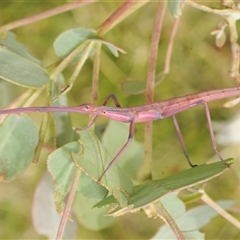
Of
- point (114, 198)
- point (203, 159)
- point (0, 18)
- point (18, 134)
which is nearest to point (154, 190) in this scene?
point (114, 198)

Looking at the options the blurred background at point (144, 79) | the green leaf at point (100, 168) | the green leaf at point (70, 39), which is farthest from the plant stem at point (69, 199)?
the blurred background at point (144, 79)

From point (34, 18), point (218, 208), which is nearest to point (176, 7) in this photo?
point (34, 18)

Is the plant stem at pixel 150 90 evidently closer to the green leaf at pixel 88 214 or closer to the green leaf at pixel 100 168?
the green leaf at pixel 100 168

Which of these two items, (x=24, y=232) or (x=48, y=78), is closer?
(x=48, y=78)

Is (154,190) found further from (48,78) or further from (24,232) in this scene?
(24,232)

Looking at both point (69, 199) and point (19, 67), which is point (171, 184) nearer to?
point (69, 199)

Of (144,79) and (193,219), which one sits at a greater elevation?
(144,79)

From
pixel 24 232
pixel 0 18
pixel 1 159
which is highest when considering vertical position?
pixel 0 18
